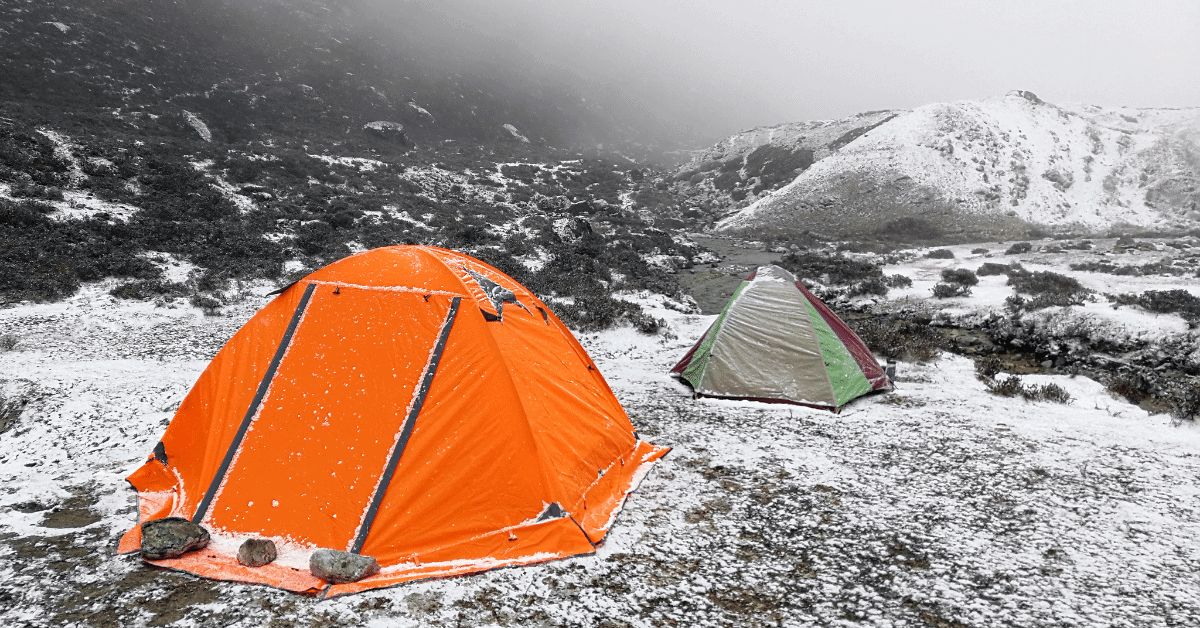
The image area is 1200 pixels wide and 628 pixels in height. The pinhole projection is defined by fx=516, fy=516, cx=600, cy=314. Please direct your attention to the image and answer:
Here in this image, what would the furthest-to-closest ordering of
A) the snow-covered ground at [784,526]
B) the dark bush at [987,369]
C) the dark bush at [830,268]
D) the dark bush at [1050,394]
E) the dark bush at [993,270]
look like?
the dark bush at [830,268], the dark bush at [993,270], the dark bush at [987,369], the dark bush at [1050,394], the snow-covered ground at [784,526]

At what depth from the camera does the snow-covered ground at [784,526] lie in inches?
139

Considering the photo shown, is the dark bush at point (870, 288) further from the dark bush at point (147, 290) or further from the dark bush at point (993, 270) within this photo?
the dark bush at point (147, 290)

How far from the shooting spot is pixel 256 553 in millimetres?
3850

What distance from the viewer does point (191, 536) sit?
3.95 m

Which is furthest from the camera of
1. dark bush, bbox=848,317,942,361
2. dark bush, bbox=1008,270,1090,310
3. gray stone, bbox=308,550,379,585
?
dark bush, bbox=1008,270,1090,310

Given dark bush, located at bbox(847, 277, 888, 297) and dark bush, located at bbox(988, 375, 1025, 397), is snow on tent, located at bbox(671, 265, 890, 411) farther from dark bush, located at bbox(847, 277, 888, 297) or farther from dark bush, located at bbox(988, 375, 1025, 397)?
dark bush, located at bbox(847, 277, 888, 297)

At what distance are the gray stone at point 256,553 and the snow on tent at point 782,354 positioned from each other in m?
5.88

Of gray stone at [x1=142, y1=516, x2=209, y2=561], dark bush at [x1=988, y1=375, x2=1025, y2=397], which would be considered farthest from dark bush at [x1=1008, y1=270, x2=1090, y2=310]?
gray stone at [x1=142, y1=516, x2=209, y2=561]

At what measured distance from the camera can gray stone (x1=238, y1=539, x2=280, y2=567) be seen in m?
3.83

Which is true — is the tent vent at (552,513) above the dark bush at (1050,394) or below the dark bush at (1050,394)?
above

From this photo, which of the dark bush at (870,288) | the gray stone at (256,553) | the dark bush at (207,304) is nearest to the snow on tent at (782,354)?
the gray stone at (256,553)

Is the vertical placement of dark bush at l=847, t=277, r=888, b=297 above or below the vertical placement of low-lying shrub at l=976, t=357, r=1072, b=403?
above

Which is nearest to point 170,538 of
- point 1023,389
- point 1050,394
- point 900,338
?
point 1023,389

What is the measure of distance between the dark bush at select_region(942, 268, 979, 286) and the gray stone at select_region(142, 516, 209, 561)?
19.3 meters
